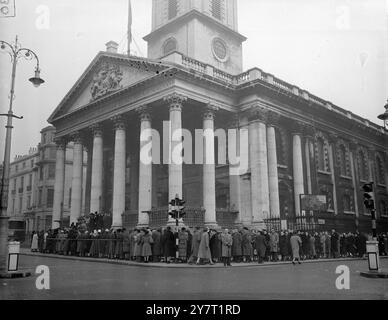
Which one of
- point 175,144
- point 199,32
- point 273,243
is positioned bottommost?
point 273,243

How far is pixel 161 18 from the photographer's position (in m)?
38.5

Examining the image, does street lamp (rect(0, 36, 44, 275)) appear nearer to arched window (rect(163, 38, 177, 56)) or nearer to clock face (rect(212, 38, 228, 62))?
arched window (rect(163, 38, 177, 56))

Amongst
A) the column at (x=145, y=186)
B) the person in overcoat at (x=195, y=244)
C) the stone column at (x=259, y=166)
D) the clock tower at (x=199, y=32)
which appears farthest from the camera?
the clock tower at (x=199, y=32)

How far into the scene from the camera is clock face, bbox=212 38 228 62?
37375 mm

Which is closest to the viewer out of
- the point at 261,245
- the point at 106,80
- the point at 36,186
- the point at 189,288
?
the point at 189,288

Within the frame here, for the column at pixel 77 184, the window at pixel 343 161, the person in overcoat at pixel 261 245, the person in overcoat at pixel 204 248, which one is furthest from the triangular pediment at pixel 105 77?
the window at pixel 343 161

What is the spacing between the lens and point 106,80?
1297 inches

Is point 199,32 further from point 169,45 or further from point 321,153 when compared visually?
point 321,153

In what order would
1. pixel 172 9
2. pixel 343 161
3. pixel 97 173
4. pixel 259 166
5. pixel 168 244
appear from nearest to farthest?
pixel 168 244 < pixel 259 166 < pixel 97 173 < pixel 172 9 < pixel 343 161

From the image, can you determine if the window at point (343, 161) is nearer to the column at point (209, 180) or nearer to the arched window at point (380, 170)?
A: the arched window at point (380, 170)

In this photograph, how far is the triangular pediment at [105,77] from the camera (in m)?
29.5

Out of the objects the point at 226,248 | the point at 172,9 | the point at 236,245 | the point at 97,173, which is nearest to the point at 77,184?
the point at 97,173

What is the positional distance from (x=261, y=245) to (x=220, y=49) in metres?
21.7

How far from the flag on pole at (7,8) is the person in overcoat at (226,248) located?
13.1 metres
